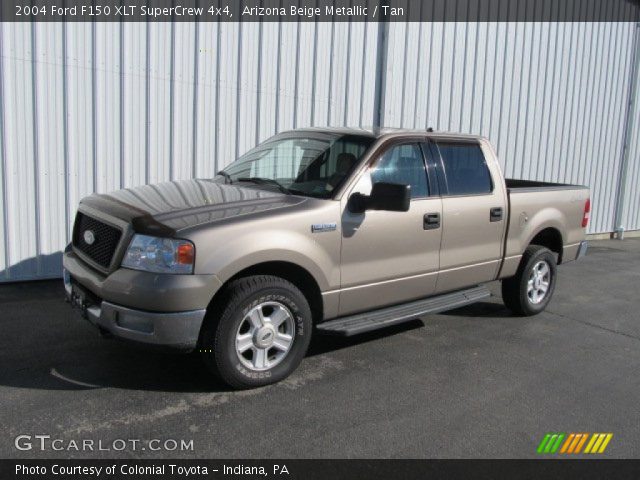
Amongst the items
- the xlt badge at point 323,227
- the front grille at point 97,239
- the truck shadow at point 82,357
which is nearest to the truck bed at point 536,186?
the truck shadow at point 82,357

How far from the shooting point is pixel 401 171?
5.10 meters

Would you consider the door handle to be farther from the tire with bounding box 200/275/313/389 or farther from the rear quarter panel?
the tire with bounding box 200/275/313/389

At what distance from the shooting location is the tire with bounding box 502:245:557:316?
6316mm

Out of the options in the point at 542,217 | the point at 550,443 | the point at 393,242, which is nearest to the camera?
the point at 550,443

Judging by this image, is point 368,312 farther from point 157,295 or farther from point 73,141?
point 73,141

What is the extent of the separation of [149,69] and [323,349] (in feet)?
13.5

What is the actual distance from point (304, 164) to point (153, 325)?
1.92 meters

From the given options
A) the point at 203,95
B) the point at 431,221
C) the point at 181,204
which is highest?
the point at 203,95

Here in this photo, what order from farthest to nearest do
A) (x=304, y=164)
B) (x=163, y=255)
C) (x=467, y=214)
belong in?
1. (x=467, y=214)
2. (x=304, y=164)
3. (x=163, y=255)

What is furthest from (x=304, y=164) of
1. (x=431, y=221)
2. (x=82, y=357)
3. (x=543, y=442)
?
(x=543, y=442)

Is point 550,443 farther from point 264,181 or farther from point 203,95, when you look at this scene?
point 203,95

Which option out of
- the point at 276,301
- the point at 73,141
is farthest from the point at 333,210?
the point at 73,141

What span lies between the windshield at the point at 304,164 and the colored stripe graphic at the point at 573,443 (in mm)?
2220

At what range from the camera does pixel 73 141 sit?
688 cm
